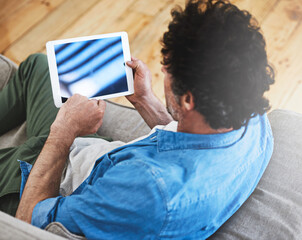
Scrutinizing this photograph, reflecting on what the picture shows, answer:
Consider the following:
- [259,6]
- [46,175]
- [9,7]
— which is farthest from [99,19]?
[46,175]

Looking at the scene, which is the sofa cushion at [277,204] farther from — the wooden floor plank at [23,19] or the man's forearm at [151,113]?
the wooden floor plank at [23,19]

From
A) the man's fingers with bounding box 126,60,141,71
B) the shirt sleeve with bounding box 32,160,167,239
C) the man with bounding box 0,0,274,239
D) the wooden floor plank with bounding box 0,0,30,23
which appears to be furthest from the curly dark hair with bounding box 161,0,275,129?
the wooden floor plank with bounding box 0,0,30,23

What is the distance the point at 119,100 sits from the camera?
180 cm

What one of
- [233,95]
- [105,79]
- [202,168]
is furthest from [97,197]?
[105,79]

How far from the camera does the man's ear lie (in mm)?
728

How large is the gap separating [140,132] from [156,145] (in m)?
0.41

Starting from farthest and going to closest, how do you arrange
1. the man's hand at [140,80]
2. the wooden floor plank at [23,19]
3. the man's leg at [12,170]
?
the wooden floor plank at [23,19] → the man's hand at [140,80] → the man's leg at [12,170]

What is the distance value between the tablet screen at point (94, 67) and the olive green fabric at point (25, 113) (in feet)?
0.59

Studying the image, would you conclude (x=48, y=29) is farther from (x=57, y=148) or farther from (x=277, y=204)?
(x=277, y=204)

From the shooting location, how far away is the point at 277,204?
827 mm

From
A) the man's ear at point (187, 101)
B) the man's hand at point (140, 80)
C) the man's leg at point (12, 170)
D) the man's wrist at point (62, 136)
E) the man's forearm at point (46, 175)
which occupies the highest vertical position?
the man's ear at point (187, 101)

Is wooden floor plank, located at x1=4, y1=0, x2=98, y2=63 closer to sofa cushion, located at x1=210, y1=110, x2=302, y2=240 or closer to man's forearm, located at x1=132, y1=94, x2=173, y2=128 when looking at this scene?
man's forearm, located at x1=132, y1=94, x2=173, y2=128

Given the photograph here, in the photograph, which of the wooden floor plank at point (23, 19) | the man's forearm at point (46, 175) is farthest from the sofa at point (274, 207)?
the wooden floor plank at point (23, 19)

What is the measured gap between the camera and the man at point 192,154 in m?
0.66
